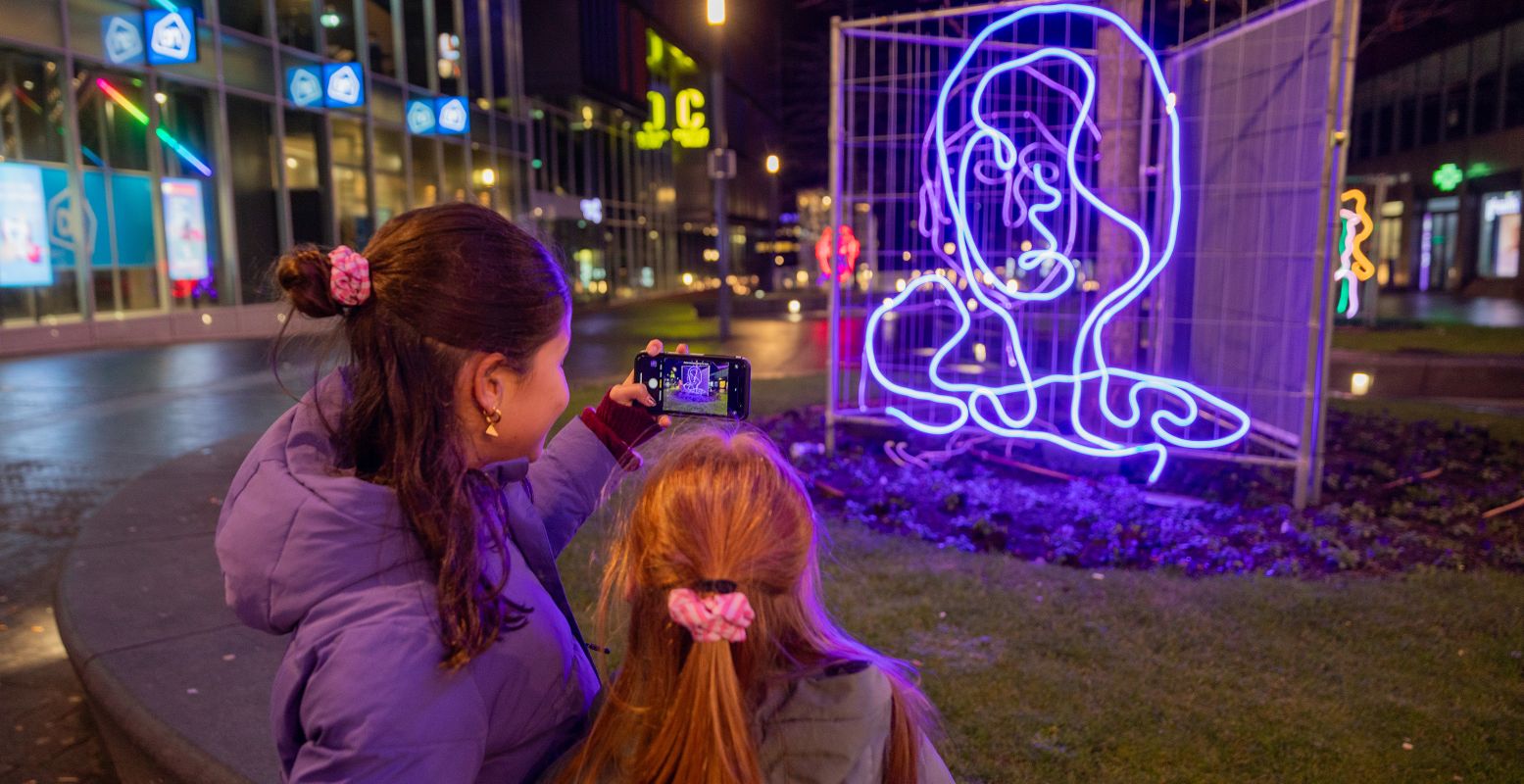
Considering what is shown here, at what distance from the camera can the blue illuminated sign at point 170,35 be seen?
14.2 metres

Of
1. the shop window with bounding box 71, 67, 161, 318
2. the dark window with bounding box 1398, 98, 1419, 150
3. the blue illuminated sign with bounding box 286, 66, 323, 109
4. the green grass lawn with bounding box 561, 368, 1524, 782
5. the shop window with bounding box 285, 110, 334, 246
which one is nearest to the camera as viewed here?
the green grass lawn with bounding box 561, 368, 1524, 782

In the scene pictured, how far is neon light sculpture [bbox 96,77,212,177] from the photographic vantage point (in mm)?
15203

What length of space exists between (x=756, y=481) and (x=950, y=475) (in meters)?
4.77

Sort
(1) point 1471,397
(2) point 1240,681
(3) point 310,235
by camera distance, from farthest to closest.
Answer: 1. (3) point 310,235
2. (1) point 1471,397
3. (2) point 1240,681

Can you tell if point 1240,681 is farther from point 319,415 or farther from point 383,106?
point 383,106

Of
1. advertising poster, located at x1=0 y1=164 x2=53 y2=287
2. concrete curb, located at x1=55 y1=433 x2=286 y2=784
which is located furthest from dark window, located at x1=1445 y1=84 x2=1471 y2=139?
concrete curb, located at x1=55 y1=433 x2=286 y2=784

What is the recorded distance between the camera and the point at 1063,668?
3332mm

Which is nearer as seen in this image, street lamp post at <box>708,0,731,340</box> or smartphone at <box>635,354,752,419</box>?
smartphone at <box>635,354,752,419</box>

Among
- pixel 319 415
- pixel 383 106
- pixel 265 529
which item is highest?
pixel 383 106

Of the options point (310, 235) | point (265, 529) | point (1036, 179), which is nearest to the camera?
point (265, 529)

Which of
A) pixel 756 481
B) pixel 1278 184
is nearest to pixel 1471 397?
pixel 1278 184

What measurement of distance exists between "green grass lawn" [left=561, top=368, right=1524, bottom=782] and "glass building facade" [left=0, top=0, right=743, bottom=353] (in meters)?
8.53

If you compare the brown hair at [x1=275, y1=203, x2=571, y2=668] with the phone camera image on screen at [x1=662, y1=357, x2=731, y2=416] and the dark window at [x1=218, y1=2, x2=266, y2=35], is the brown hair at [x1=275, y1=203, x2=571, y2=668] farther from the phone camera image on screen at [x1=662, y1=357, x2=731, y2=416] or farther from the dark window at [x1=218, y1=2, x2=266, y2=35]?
the dark window at [x1=218, y1=2, x2=266, y2=35]

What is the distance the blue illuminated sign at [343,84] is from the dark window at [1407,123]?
38.7 metres
